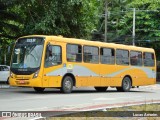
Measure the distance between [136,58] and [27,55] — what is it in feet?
29.2

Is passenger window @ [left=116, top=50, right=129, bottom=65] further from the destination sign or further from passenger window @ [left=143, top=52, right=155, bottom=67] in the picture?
the destination sign

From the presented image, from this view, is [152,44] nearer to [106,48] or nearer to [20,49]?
[106,48]

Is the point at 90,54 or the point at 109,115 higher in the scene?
the point at 90,54

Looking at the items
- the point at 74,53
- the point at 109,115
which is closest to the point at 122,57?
the point at 74,53

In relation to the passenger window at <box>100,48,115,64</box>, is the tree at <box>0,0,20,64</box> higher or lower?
higher

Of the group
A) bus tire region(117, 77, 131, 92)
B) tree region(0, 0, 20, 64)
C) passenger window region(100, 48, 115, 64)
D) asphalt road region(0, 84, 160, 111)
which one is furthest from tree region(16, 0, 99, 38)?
asphalt road region(0, 84, 160, 111)

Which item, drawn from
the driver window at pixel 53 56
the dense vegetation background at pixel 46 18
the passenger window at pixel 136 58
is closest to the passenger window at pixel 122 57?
the passenger window at pixel 136 58

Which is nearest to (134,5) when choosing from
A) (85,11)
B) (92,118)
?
(85,11)

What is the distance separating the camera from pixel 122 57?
27531 millimetres

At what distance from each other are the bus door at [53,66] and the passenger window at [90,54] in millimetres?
2145

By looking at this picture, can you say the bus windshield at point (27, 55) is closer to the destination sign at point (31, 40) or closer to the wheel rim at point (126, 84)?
the destination sign at point (31, 40)

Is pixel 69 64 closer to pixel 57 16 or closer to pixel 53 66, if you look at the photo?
pixel 53 66

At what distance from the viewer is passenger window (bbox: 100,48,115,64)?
1018 inches

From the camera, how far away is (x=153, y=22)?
51.4m
